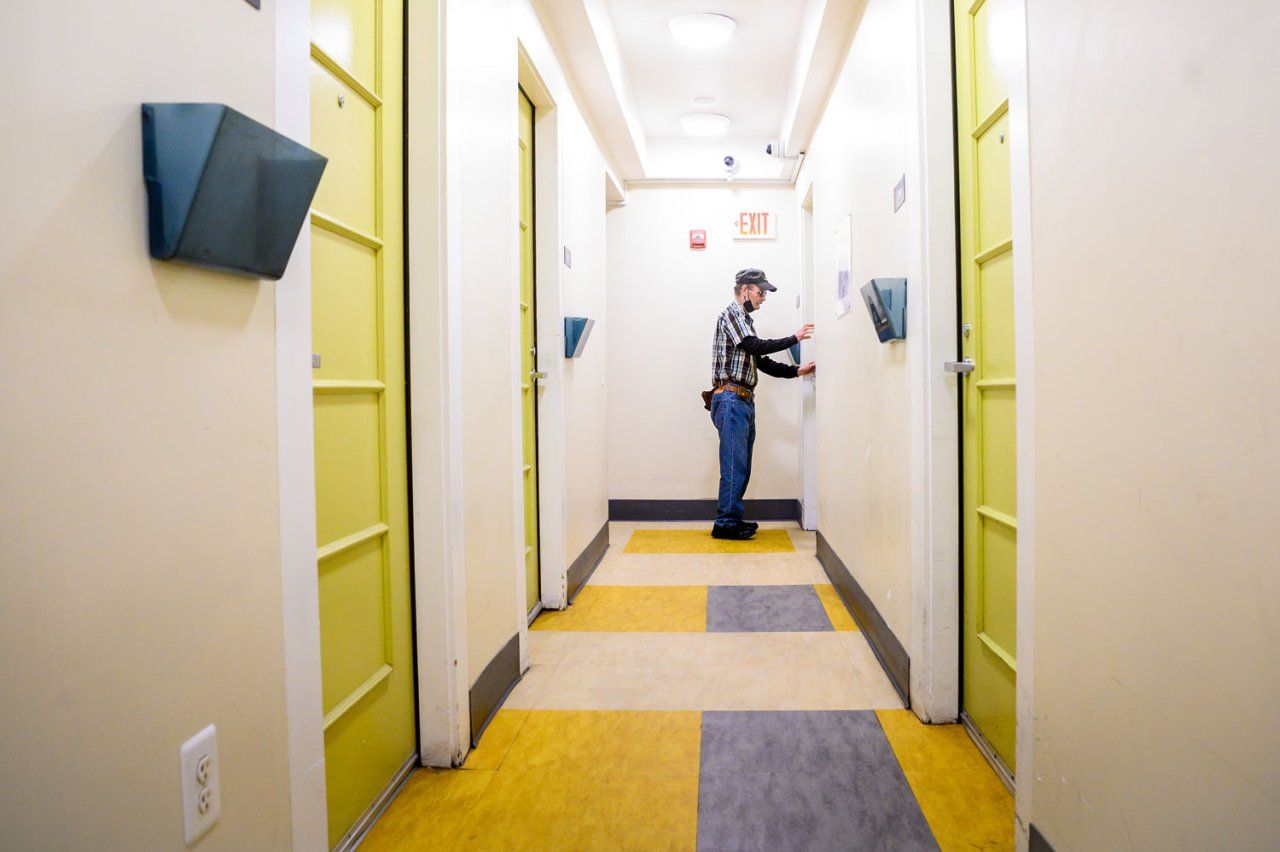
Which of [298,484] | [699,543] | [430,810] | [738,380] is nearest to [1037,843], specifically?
[430,810]

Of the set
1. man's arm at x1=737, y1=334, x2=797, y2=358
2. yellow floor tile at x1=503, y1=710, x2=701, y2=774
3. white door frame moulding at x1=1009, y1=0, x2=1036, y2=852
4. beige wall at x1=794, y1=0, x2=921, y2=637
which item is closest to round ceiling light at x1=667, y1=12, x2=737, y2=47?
beige wall at x1=794, y1=0, x2=921, y2=637

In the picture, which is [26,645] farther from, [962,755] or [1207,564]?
[962,755]

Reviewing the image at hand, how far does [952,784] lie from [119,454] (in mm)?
1864

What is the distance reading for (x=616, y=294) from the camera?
523 cm

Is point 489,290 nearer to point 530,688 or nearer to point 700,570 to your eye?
point 530,688

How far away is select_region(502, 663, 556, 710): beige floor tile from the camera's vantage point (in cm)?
214

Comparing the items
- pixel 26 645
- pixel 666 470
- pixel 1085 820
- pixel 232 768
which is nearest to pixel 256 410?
pixel 26 645

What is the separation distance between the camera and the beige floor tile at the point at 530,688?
7.03 feet

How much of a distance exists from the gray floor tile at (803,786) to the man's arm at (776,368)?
2.75m

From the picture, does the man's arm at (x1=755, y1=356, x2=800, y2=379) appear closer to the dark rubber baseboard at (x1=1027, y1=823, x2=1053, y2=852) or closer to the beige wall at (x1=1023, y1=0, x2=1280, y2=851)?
the beige wall at (x1=1023, y1=0, x2=1280, y2=851)

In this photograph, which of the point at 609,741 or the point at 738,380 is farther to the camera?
the point at 738,380

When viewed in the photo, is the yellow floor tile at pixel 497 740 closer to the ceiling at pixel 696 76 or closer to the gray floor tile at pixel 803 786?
the gray floor tile at pixel 803 786

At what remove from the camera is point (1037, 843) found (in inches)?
49.2

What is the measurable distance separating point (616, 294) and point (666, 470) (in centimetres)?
147
